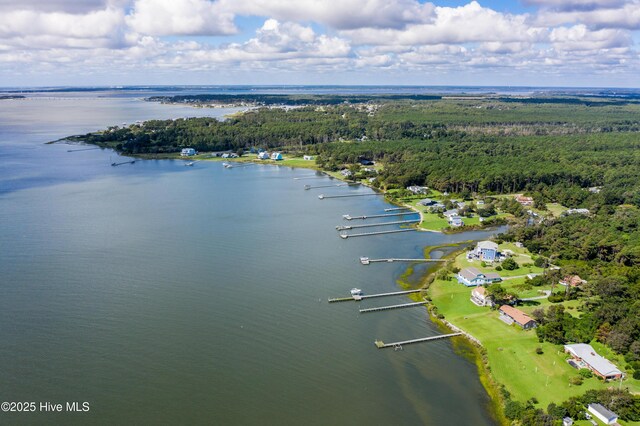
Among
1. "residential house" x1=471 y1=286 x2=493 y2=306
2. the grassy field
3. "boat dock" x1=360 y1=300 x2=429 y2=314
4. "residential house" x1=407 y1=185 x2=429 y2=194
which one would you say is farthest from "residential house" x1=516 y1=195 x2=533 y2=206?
"boat dock" x1=360 y1=300 x2=429 y2=314

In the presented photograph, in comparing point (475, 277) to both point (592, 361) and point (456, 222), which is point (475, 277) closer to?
point (592, 361)

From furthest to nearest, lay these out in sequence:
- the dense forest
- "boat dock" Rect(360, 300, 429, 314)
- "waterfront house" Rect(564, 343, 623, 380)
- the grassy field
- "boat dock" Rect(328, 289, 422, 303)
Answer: "boat dock" Rect(328, 289, 422, 303)
"boat dock" Rect(360, 300, 429, 314)
the dense forest
"waterfront house" Rect(564, 343, 623, 380)
the grassy field

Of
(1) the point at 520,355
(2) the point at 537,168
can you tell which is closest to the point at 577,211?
(2) the point at 537,168

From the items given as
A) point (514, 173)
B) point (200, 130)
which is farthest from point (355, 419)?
point (200, 130)

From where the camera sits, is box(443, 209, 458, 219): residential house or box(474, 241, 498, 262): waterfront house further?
box(443, 209, 458, 219): residential house

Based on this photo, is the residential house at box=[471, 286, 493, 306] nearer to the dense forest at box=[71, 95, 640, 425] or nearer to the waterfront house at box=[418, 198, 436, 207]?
the dense forest at box=[71, 95, 640, 425]

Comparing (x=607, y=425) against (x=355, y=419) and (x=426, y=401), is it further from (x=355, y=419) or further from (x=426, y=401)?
(x=355, y=419)
